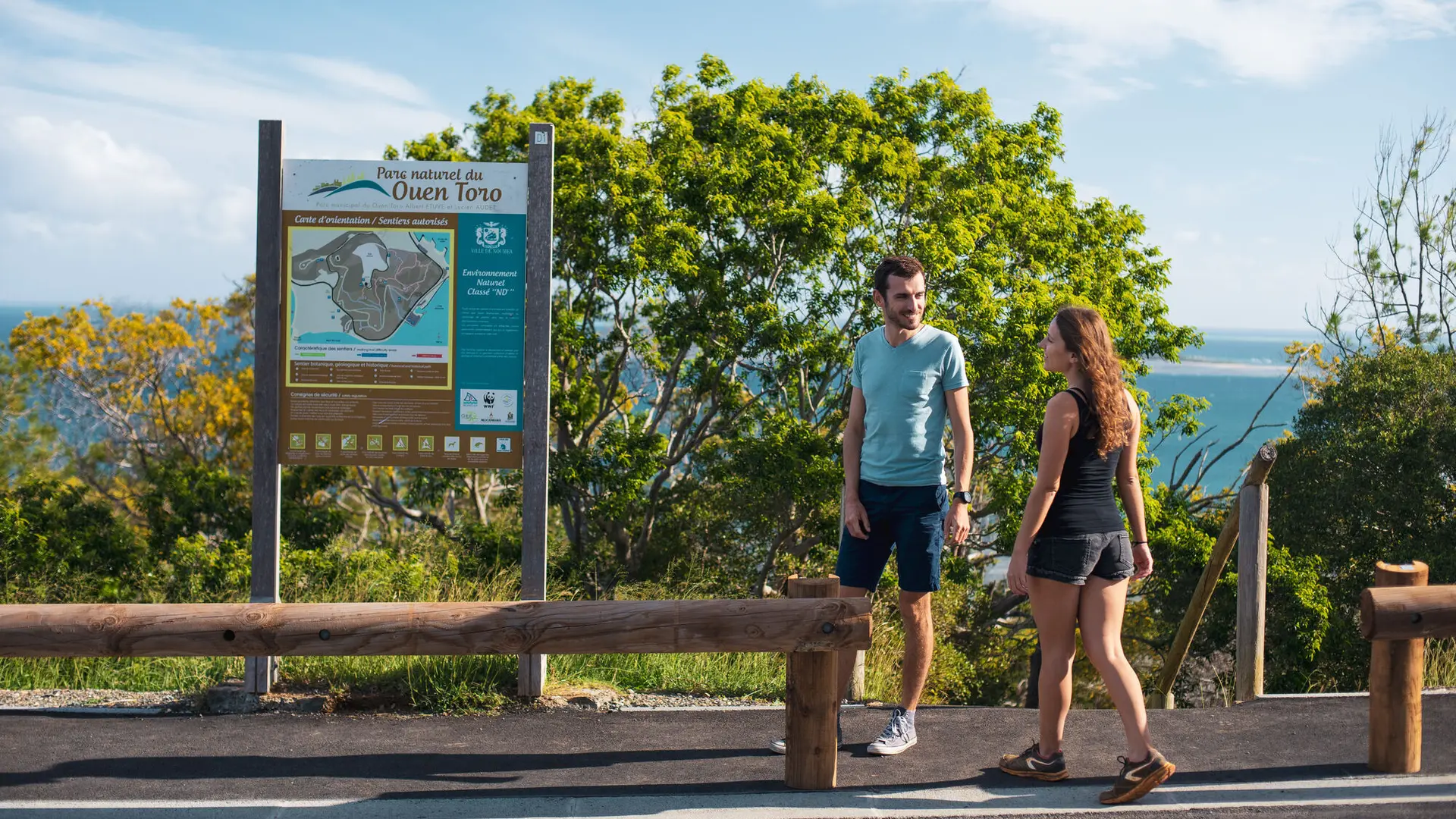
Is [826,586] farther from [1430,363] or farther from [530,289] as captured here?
[1430,363]

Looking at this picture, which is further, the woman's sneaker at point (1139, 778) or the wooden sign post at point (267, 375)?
the wooden sign post at point (267, 375)

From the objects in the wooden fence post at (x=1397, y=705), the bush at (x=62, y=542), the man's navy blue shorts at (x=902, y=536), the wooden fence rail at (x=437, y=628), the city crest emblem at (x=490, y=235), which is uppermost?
the city crest emblem at (x=490, y=235)

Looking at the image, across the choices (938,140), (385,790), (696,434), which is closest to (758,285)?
(696,434)

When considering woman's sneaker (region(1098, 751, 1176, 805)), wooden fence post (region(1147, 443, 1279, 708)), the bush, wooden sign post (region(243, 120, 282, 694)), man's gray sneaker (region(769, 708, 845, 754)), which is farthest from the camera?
the bush

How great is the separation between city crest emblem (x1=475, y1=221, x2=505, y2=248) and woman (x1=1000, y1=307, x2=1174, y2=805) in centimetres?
275

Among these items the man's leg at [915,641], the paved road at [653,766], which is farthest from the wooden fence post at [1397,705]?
the man's leg at [915,641]

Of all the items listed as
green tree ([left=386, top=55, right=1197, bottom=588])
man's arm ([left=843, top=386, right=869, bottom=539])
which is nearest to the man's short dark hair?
man's arm ([left=843, top=386, right=869, bottom=539])

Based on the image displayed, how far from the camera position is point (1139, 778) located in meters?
4.01

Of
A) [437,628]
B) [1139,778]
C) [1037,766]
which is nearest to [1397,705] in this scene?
[1139,778]

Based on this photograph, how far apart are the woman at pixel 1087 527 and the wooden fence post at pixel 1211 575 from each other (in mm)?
1823

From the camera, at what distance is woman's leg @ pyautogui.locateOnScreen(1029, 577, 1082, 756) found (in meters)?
4.05

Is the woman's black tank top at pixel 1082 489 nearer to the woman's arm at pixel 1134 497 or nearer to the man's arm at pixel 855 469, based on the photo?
the woman's arm at pixel 1134 497

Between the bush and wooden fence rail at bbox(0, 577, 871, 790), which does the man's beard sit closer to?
wooden fence rail at bbox(0, 577, 871, 790)

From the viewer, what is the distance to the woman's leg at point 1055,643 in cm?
405
